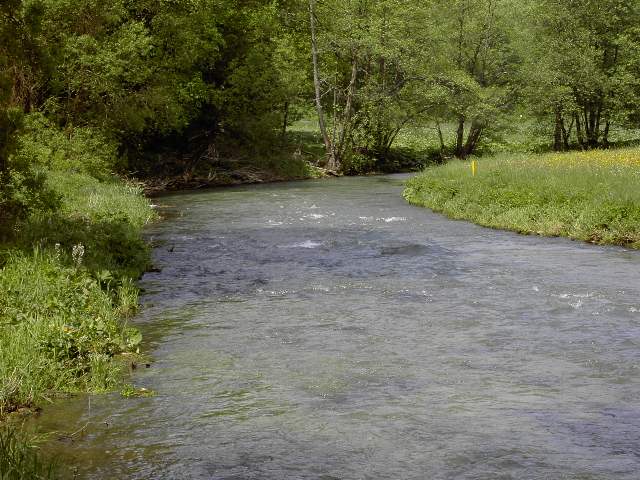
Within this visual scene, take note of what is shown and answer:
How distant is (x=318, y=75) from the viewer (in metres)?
51.8

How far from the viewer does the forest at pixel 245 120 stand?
11328 mm

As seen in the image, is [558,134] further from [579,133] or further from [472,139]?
[472,139]

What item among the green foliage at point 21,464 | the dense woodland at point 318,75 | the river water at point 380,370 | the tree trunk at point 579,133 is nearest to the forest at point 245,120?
the green foliage at point 21,464

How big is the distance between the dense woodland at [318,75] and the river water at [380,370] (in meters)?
18.7

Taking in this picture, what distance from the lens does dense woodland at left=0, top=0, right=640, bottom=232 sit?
33.3 m

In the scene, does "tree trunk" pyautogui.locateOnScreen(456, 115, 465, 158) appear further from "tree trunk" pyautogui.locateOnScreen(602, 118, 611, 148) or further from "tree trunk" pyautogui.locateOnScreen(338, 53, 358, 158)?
"tree trunk" pyautogui.locateOnScreen(338, 53, 358, 158)

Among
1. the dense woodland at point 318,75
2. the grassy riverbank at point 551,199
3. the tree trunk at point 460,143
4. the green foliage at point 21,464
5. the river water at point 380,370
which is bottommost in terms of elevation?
the river water at point 380,370

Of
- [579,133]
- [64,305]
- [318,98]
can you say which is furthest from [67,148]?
[579,133]

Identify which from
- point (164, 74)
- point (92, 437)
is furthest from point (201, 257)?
point (164, 74)

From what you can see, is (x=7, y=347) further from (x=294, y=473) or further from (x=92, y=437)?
(x=294, y=473)

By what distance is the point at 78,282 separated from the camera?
11.8 metres

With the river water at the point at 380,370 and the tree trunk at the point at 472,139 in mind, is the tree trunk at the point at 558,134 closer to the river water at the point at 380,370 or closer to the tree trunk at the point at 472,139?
the tree trunk at the point at 472,139

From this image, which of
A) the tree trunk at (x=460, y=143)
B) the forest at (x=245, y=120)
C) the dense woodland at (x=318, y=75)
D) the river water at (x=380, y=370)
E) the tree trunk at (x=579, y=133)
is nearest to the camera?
the river water at (x=380, y=370)

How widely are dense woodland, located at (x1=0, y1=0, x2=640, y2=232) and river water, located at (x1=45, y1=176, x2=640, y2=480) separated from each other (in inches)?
738
